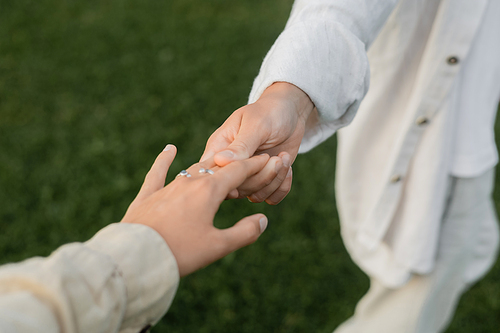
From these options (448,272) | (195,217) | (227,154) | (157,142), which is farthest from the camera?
(157,142)

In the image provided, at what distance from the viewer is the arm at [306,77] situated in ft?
3.70

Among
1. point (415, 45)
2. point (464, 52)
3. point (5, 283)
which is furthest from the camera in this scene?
point (415, 45)

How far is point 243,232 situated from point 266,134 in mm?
297

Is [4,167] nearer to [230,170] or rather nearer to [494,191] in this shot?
[230,170]

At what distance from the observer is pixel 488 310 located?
2.51m

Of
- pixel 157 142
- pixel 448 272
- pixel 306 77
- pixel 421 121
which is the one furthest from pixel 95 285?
pixel 157 142

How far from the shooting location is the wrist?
1.15 m

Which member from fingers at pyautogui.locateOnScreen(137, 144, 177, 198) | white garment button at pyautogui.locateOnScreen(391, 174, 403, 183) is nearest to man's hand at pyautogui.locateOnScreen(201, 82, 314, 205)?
fingers at pyautogui.locateOnScreen(137, 144, 177, 198)

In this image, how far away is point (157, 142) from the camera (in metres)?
3.38

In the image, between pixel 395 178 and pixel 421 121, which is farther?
pixel 395 178

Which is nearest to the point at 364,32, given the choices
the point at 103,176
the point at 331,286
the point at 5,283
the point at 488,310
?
the point at 5,283

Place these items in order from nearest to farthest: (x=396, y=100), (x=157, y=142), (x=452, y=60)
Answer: (x=452, y=60) < (x=396, y=100) < (x=157, y=142)

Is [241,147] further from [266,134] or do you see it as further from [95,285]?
[95,285]

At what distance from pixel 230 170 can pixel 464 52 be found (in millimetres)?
887
